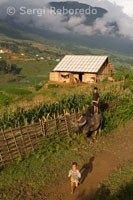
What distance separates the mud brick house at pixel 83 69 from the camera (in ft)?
108

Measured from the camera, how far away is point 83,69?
110 ft

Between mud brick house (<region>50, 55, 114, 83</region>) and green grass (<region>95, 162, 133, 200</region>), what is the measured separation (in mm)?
25037

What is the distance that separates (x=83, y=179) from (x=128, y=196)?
1799mm

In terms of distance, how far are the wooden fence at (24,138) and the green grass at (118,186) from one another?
363 centimetres

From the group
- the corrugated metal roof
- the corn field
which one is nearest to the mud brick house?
the corrugated metal roof

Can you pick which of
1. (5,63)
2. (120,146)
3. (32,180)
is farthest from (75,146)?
(5,63)

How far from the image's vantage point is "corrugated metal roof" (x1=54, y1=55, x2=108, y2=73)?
3319 cm

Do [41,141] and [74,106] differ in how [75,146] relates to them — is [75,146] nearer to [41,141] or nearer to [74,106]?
[41,141]

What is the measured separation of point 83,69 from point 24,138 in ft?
84.4

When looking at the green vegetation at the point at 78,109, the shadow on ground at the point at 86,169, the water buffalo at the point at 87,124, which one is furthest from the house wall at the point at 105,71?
the shadow on ground at the point at 86,169

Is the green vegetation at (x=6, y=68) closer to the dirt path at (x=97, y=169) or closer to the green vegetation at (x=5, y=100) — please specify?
the green vegetation at (x=5, y=100)

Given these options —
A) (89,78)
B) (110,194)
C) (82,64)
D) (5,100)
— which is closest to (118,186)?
(110,194)

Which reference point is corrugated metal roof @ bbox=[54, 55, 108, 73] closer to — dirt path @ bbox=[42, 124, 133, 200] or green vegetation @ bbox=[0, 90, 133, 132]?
green vegetation @ bbox=[0, 90, 133, 132]

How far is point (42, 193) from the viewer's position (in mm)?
7047
